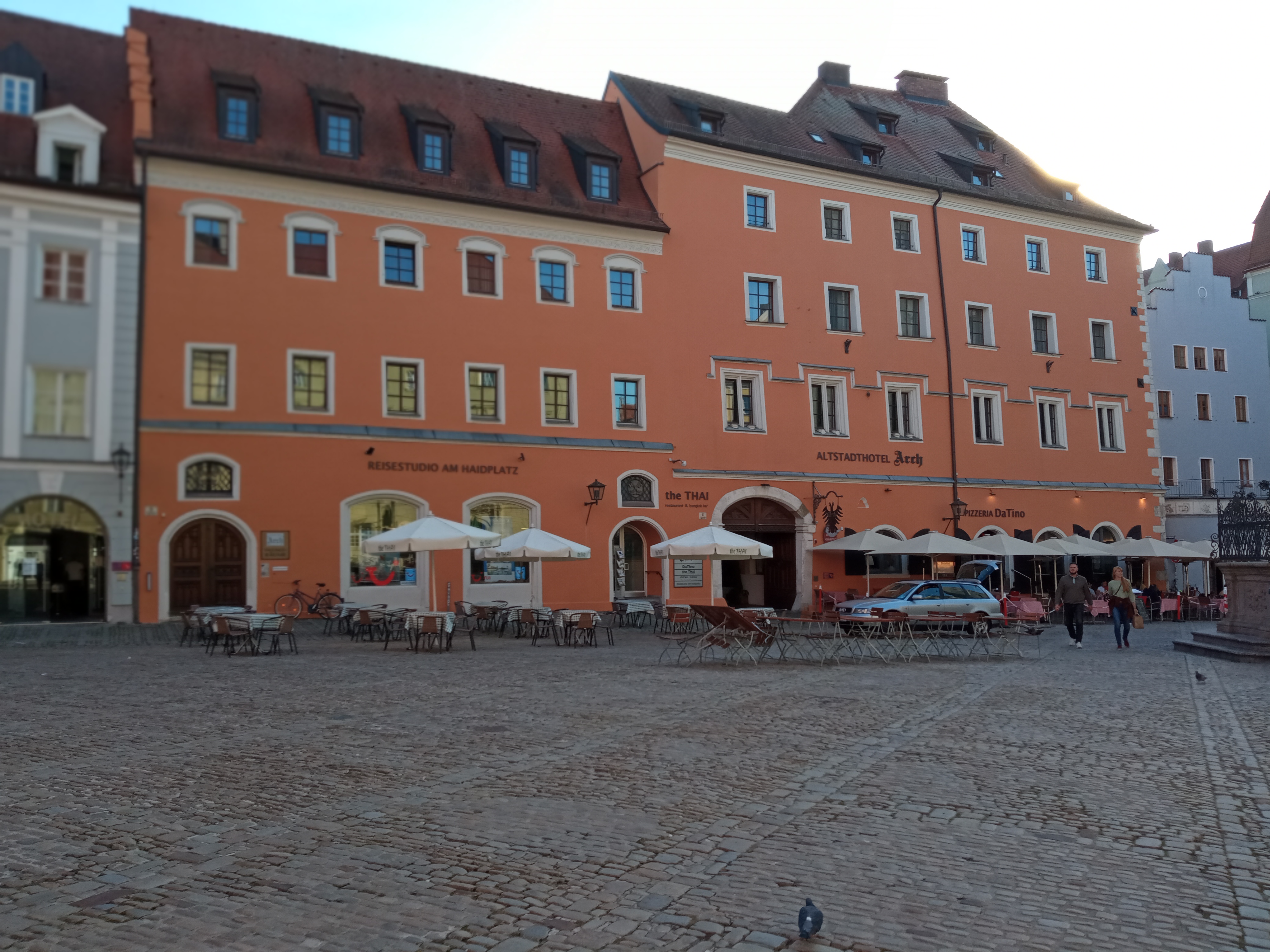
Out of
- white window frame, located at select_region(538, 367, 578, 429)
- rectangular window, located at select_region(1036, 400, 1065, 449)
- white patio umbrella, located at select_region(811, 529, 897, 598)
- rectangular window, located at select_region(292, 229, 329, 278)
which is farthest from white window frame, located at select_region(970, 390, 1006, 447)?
rectangular window, located at select_region(292, 229, 329, 278)

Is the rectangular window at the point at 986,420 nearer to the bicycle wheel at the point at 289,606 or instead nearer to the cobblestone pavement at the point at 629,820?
the bicycle wheel at the point at 289,606

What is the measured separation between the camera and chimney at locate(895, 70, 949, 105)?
4216 centimetres

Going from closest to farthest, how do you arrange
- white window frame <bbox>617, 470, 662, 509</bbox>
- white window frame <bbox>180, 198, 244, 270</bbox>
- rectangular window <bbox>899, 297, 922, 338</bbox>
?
white window frame <bbox>180, 198, 244, 270</bbox>
white window frame <bbox>617, 470, 662, 509</bbox>
rectangular window <bbox>899, 297, 922, 338</bbox>

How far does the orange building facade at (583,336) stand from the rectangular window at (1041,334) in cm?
15

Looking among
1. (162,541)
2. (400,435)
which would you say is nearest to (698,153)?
(400,435)

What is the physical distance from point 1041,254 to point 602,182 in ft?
53.5

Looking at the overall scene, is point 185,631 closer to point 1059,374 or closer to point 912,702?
point 912,702

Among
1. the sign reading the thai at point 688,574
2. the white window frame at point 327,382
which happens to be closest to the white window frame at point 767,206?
the sign reading the thai at point 688,574

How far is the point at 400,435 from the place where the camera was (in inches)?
1028

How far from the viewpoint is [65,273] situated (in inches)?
926

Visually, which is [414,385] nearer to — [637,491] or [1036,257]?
[637,491]

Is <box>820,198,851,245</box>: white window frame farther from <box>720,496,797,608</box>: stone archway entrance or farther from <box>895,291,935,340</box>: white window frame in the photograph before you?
<box>720,496,797,608</box>: stone archway entrance

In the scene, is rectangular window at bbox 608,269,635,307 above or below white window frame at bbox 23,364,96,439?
above

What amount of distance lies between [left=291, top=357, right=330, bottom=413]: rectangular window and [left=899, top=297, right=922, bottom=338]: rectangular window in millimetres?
17610
